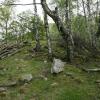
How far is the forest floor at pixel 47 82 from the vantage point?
10117mm

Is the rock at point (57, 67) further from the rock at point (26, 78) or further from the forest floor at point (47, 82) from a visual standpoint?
the rock at point (26, 78)

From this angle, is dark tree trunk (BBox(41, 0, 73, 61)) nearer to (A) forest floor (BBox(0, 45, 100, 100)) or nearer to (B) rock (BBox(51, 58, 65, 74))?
(A) forest floor (BBox(0, 45, 100, 100))

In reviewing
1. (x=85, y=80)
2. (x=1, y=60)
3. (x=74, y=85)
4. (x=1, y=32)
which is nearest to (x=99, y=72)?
(x=85, y=80)

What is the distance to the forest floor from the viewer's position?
398 inches

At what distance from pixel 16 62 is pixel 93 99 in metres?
7.25

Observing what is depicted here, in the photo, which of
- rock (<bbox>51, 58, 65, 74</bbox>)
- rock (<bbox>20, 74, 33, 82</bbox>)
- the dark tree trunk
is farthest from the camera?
the dark tree trunk

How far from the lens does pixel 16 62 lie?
15.5m

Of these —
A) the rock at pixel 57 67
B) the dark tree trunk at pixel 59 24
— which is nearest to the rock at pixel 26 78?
the rock at pixel 57 67

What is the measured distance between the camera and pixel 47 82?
11.7 m

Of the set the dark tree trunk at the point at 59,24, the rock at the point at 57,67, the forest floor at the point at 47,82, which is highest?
the dark tree trunk at the point at 59,24

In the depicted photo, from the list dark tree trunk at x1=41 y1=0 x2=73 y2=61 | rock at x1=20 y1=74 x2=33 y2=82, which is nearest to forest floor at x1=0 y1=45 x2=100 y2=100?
rock at x1=20 y1=74 x2=33 y2=82

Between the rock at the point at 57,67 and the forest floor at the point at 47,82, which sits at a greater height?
the rock at the point at 57,67

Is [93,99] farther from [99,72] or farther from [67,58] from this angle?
[67,58]

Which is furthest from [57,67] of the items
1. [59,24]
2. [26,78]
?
[59,24]
